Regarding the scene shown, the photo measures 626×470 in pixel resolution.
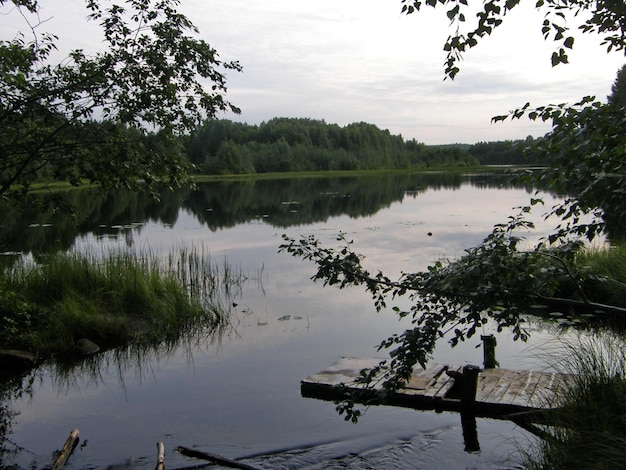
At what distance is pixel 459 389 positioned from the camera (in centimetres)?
806

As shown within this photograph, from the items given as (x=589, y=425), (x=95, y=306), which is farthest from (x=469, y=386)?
(x=95, y=306)

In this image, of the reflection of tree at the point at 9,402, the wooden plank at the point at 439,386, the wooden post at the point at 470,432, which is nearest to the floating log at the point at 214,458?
the reflection of tree at the point at 9,402

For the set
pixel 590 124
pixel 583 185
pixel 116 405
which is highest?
pixel 590 124

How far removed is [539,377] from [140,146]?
564 centimetres

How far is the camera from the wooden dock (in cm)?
715

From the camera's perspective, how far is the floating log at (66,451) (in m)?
6.04

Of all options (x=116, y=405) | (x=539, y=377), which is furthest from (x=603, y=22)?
(x=116, y=405)

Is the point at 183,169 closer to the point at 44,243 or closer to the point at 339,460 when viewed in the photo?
the point at 339,460

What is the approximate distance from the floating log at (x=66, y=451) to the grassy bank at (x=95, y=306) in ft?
12.9

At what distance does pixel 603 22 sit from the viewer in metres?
3.21

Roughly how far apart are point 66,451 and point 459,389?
4.83 metres

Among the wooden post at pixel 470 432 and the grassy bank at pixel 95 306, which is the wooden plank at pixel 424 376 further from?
the grassy bank at pixel 95 306

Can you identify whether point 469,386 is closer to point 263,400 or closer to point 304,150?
point 263,400

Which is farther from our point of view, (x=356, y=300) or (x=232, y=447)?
(x=356, y=300)
